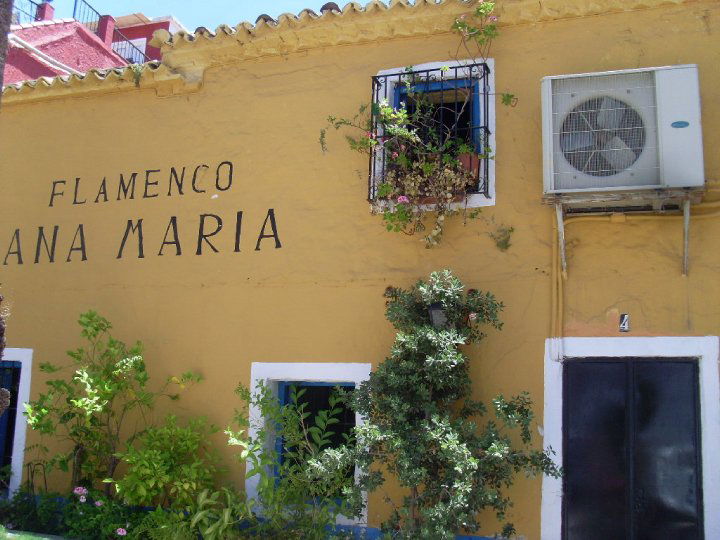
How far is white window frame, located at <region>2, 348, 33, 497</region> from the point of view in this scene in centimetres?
768

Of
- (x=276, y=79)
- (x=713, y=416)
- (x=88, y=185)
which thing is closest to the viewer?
(x=713, y=416)

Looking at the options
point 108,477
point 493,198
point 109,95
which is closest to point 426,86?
point 493,198

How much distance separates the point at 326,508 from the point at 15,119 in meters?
5.63

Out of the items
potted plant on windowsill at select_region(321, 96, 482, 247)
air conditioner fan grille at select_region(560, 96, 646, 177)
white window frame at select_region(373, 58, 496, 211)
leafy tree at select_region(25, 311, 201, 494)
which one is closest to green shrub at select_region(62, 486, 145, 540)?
leafy tree at select_region(25, 311, 201, 494)

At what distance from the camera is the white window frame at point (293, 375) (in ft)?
21.7

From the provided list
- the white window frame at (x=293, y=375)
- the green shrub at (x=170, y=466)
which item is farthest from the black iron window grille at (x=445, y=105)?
the green shrub at (x=170, y=466)

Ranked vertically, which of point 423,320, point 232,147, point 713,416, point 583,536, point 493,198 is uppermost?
point 232,147

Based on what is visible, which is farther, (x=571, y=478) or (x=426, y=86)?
(x=426, y=86)

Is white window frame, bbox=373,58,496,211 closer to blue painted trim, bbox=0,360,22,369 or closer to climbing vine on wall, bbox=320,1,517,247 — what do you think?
climbing vine on wall, bbox=320,1,517,247

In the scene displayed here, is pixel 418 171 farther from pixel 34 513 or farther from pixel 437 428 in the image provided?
pixel 34 513

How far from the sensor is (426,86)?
22.8ft

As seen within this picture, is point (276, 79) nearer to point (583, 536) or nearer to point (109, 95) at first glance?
point (109, 95)

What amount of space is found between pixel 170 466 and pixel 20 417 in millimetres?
2114

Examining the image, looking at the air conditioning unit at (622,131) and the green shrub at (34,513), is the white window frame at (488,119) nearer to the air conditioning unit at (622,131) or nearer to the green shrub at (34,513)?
the air conditioning unit at (622,131)
